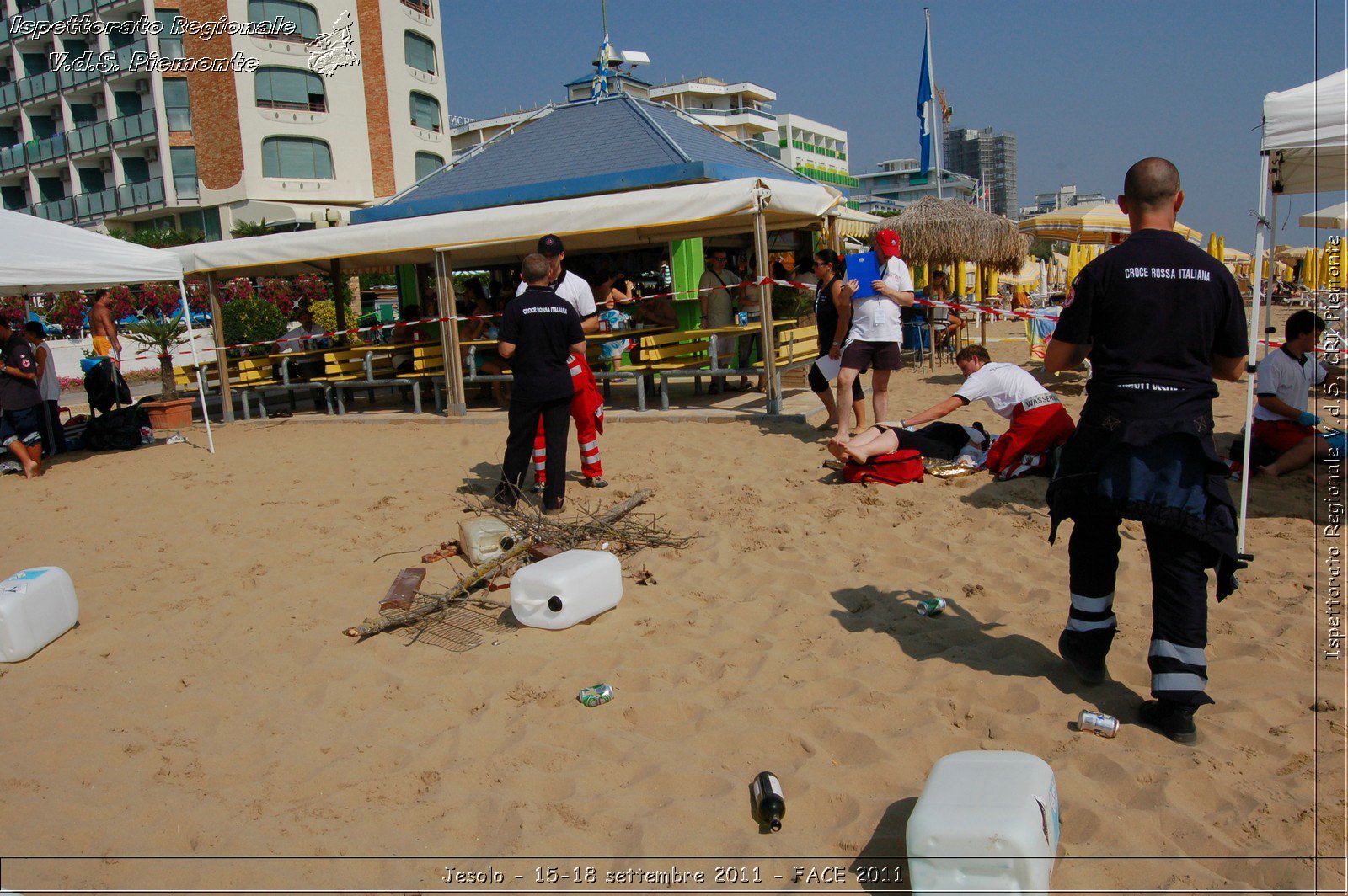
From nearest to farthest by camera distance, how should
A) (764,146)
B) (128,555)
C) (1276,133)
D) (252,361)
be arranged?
(1276,133) → (128,555) → (252,361) → (764,146)

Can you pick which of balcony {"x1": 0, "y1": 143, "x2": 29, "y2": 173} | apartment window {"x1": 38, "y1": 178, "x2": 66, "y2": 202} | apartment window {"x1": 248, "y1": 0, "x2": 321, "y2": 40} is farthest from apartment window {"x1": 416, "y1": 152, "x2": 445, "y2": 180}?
balcony {"x1": 0, "y1": 143, "x2": 29, "y2": 173}

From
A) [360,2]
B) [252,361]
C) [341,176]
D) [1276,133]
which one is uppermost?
[360,2]

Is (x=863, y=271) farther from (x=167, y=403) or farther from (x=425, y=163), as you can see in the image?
(x=425, y=163)

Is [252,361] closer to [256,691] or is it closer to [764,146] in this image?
[256,691]

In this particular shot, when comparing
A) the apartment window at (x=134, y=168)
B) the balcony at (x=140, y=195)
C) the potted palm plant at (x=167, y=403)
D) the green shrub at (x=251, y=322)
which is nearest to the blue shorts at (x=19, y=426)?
the potted palm plant at (x=167, y=403)

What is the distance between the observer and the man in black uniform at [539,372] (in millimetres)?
5707

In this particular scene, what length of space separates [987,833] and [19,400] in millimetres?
9785

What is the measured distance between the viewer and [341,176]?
35531 millimetres

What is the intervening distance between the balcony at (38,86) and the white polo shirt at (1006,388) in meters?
45.0

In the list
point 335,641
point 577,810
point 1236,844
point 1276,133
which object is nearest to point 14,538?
point 335,641

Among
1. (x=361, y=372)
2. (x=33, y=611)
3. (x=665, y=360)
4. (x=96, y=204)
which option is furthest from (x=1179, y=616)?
(x=96, y=204)

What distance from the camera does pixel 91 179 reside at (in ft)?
127

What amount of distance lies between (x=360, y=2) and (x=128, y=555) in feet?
122

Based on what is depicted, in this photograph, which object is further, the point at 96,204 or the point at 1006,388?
the point at 96,204
